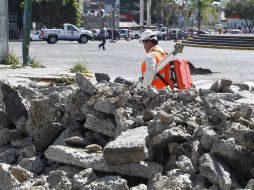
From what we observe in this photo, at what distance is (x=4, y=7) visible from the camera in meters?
19.8

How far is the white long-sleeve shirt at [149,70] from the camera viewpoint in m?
7.37

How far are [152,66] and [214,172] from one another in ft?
7.96

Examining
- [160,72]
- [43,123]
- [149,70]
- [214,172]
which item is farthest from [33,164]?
[214,172]

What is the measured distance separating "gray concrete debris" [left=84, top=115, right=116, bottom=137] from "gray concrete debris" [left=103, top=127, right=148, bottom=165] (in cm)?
84

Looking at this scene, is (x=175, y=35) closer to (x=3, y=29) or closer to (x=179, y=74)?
(x=3, y=29)

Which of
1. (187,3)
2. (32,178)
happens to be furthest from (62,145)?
(187,3)

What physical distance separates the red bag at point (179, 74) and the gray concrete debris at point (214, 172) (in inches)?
90.5

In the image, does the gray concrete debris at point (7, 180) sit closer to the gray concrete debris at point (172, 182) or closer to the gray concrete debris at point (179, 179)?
the gray concrete debris at point (172, 182)

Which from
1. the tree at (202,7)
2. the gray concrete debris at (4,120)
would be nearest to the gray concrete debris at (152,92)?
the gray concrete debris at (4,120)

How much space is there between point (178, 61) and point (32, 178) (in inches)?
92.7

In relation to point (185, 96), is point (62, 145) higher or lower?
lower

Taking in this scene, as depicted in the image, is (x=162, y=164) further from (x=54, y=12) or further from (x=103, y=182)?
(x=54, y=12)

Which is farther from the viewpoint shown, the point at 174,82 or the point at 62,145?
the point at 174,82

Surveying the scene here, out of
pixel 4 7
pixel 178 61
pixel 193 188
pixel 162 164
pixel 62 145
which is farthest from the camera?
pixel 4 7
